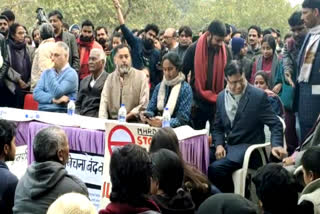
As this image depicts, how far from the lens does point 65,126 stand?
7.05 m

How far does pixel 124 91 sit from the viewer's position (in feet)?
25.8

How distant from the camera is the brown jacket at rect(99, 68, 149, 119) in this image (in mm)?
7859

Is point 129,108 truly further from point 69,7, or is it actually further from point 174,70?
point 69,7

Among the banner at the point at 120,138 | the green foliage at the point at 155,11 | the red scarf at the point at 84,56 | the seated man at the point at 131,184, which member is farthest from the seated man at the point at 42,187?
the green foliage at the point at 155,11

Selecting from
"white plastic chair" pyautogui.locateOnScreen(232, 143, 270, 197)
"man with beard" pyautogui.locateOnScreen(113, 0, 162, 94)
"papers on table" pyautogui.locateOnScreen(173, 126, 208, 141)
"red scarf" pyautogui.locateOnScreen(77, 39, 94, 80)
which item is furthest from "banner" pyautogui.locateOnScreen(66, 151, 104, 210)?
"red scarf" pyautogui.locateOnScreen(77, 39, 94, 80)

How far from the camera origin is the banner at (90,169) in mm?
6656

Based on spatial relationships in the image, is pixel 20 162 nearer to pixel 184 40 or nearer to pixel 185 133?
pixel 185 133

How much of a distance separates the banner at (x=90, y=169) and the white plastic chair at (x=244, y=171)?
135 cm

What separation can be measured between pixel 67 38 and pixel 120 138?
4.24 metres

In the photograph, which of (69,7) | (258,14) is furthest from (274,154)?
(258,14)

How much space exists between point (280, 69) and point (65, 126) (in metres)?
3.18

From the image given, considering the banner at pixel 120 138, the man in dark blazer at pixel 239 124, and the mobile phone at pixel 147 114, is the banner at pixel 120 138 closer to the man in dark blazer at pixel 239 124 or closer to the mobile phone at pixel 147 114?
the mobile phone at pixel 147 114

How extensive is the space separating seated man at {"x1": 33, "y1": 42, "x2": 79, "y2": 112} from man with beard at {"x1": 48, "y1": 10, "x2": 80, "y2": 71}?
5.67 ft

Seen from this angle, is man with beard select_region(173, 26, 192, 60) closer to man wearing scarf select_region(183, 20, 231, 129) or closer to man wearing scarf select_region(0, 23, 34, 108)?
man wearing scarf select_region(183, 20, 231, 129)
